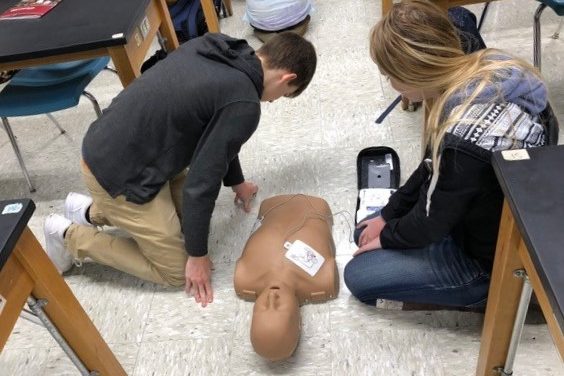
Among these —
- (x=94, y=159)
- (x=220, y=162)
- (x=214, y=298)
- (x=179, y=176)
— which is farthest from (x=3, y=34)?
(x=214, y=298)

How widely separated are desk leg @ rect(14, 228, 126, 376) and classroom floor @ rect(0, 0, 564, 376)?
0.78ft

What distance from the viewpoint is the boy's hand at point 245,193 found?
1832 mm

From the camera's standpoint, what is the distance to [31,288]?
975 millimetres

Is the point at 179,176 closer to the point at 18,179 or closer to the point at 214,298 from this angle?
the point at 214,298

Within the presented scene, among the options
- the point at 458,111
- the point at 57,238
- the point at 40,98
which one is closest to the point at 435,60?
the point at 458,111

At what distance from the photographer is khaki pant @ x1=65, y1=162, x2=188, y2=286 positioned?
152 cm

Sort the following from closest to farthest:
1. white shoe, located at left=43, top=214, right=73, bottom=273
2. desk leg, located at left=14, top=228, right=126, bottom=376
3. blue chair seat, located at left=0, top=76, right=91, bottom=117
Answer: desk leg, located at left=14, top=228, right=126, bottom=376, white shoe, located at left=43, top=214, right=73, bottom=273, blue chair seat, located at left=0, top=76, right=91, bottom=117

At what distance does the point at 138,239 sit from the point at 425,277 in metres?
0.82

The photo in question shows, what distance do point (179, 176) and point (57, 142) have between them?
3.04 feet

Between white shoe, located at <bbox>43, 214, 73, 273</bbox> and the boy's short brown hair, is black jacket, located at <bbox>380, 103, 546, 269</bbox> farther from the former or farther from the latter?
white shoe, located at <bbox>43, 214, 73, 273</bbox>

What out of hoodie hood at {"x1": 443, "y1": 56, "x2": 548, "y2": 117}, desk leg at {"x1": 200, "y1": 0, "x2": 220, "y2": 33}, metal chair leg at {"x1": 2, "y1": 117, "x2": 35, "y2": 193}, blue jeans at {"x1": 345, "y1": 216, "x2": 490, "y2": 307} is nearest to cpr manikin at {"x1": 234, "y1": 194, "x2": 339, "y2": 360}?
blue jeans at {"x1": 345, "y1": 216, "x2": 490, "y2": 307}

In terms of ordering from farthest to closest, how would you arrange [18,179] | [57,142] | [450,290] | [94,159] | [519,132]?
[57,142]
[18,179]
[94,159]
[450,290]
[519,132]

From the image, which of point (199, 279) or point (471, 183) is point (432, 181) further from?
point (199, 279)

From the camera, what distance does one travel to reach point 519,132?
3.29ft
